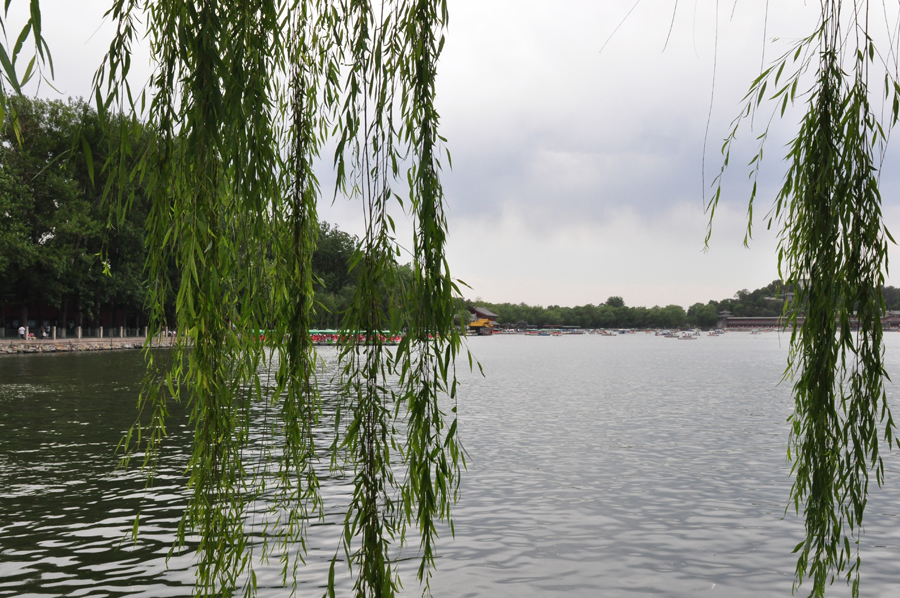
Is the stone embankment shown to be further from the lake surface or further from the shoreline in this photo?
the lake surface

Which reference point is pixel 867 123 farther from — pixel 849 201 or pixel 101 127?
pixel 101 127

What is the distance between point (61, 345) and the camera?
58062 millimetres

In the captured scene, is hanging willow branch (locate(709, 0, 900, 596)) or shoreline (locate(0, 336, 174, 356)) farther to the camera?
shoreline (locate(0, 336, 174, 356))

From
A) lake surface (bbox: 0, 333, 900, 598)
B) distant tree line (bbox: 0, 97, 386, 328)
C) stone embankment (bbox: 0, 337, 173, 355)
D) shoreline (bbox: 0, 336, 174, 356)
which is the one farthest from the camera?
stone embankment (bbox: 0, 337, 173, 355)

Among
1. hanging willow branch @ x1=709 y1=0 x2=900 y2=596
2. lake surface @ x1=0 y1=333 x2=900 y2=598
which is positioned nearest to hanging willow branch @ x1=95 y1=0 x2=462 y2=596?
hanging willow branch @ x1=709 y1=0 x2=900 y2=596

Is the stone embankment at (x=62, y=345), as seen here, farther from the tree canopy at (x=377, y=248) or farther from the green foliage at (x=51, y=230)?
the tree canopy at (x=377, y=248)

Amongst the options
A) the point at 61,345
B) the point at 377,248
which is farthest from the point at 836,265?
the point at 61,345

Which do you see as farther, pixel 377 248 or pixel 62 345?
pixel 62 345

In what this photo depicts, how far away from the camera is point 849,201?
4086 millimetres

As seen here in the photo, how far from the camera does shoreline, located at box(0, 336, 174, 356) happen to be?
5428cm

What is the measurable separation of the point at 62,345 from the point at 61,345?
10 cm

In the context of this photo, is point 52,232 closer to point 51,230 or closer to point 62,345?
point 51,230

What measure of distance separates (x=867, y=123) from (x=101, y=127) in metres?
4.29

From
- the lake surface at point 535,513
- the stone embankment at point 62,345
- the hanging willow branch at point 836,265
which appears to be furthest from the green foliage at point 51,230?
the hanging willow branch at point 836,265
